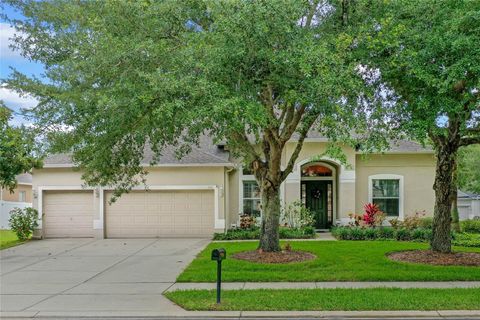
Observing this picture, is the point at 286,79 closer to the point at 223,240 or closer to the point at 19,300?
the point at 19,300

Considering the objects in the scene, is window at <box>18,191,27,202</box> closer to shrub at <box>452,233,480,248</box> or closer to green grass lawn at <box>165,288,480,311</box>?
green grass lawn at <box>165,288,480,311</box>

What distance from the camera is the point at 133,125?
10875mm

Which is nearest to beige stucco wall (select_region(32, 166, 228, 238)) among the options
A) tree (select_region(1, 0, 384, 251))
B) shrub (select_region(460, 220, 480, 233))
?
tree (select_region(1, 0, 384, 251))

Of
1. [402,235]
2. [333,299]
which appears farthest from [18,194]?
[333,299]

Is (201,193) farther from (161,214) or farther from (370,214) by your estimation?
(370,214)

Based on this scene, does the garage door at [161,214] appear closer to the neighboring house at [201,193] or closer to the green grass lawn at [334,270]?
the neighboring house at [201,193]

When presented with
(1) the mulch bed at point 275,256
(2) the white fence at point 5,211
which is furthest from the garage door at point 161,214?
(2) the white fence at point 5,211

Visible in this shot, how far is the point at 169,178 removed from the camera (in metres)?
20.3

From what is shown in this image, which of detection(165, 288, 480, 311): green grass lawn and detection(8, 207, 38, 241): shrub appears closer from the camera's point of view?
detection(165, 288, 480, 311): green grass lawn

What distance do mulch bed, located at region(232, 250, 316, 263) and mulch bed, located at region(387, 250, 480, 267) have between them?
255cm

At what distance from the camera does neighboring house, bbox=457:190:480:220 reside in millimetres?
31297

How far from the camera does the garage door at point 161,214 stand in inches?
798

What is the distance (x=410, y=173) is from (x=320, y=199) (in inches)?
169

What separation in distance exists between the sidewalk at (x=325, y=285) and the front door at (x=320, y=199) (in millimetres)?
11630
